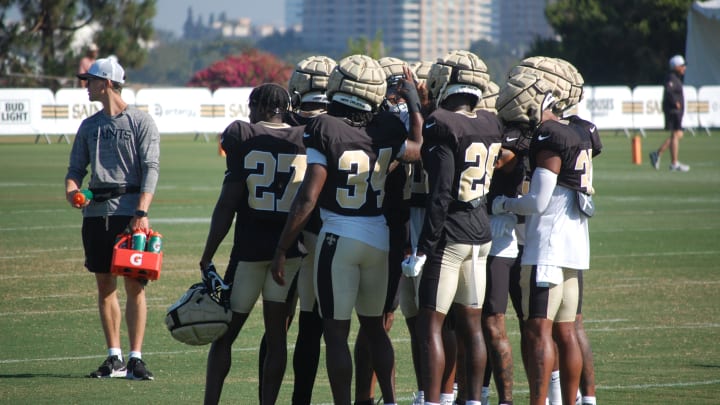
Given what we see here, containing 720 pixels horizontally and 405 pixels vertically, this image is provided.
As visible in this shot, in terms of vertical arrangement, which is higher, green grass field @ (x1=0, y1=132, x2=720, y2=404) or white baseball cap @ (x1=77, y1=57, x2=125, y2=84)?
white baseball cap @ (x1=77, y1=57, x2=125, y2=84)

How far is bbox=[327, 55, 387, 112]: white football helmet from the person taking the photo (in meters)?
7.05

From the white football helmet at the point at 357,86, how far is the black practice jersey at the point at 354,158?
127 mm

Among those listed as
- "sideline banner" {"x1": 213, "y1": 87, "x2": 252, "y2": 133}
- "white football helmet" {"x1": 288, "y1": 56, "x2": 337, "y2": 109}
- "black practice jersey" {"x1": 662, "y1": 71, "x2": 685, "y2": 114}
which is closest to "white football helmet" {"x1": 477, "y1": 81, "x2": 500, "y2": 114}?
"white football helmet" {"x1": 288, "y1": 56, "x2": 337, "y2": 109}

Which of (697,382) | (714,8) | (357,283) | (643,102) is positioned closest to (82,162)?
(357,283)

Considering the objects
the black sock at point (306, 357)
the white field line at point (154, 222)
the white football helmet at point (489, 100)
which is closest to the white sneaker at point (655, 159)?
the white field line at point (154, 222)

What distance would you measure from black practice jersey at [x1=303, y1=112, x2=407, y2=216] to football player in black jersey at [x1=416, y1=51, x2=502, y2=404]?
24 centimetres

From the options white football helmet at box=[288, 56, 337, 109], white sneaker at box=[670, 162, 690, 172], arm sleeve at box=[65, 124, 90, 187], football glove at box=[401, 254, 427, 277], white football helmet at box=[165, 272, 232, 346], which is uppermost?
white football helmet at box=[288, 56, 337, 109]

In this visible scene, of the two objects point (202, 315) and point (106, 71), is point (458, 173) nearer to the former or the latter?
point (202, 315)

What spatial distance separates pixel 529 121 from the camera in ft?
24.7

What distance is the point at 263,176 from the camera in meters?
7.38

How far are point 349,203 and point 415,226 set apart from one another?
68 centimetres

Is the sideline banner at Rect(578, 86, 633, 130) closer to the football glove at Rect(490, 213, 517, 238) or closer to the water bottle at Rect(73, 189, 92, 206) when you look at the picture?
the water bottle at Rect(73, 189, 92, 206)

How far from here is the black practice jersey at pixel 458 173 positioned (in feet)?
23.0

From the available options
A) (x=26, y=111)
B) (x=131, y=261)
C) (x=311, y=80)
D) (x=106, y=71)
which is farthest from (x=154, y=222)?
(x=26, y=111)
